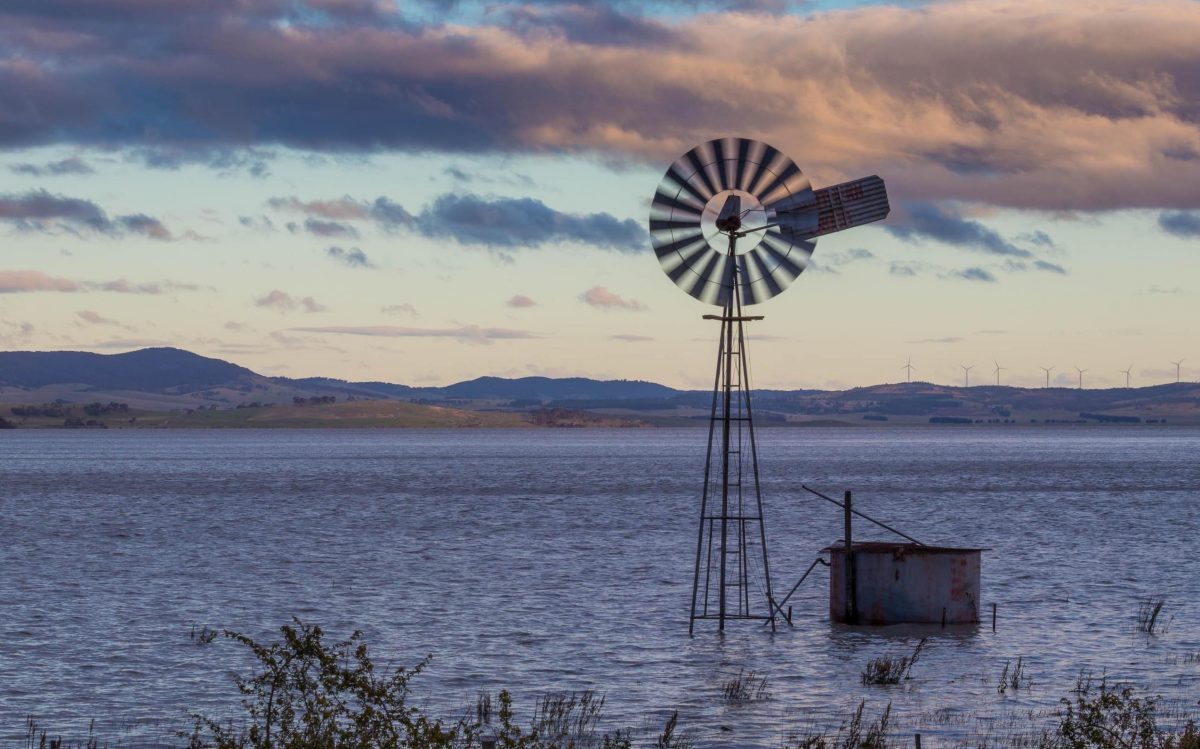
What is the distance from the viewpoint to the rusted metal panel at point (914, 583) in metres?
44.5

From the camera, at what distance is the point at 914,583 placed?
44.7 meters

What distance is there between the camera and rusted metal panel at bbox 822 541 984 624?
146 feet

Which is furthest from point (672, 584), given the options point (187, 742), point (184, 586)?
point (187, 742)

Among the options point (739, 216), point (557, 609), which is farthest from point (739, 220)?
point (557, 609)

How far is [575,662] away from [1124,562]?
39997mm

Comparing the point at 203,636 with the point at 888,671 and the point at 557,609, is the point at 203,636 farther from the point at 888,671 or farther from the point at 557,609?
the point at 888,671

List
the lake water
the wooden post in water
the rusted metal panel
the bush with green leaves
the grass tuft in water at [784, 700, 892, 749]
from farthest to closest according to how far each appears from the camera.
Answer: the wooden post in water, the rusted metal panel, the lake water, the grass tuft in water at [784, 700, 892, 749], the bush with green leaves

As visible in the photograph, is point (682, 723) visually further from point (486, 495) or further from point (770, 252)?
point (486, 495)

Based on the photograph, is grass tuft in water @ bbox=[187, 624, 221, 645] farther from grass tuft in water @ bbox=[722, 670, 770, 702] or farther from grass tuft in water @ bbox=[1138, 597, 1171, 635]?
grass tuft in water @ bbox=[1138, 597, 1171, 635]

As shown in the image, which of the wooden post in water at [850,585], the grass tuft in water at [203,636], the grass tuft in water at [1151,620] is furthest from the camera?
the grass tuft in water at [1151,620]

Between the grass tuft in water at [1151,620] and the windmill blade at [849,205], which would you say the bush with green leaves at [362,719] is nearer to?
the windmill blade at [849,205]

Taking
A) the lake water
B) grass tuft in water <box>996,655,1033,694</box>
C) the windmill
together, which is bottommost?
the lake water

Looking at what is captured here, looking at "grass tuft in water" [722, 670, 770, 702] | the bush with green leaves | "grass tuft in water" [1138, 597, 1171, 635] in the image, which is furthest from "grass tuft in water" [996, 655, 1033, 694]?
the bush with green leaves

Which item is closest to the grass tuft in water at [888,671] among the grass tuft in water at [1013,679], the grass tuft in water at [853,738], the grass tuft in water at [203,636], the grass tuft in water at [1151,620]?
the grass tuft in water at [1013,679]
